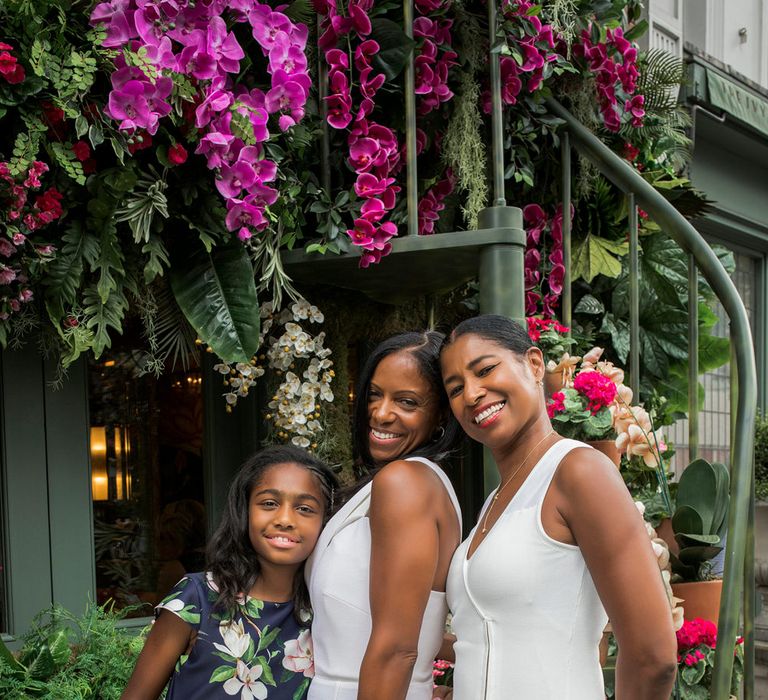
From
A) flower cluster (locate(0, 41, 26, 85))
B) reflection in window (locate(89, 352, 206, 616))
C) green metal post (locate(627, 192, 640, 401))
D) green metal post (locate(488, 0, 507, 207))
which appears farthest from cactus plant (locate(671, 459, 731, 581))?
flower cluster (locate(0, 41, 26, 85))

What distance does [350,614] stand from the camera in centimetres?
203

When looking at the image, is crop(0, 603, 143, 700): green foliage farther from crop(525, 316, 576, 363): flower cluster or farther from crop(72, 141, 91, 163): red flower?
crop(525, 316, 576, 363): flower cluster

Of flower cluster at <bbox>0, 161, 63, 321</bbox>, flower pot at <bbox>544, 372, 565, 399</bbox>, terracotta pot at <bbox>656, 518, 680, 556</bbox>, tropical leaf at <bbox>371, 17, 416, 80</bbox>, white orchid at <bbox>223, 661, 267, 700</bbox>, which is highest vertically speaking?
tropical leaf at <bbox>371, 17, 416, 80</bbox>

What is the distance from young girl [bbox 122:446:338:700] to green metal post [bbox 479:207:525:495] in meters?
0.95

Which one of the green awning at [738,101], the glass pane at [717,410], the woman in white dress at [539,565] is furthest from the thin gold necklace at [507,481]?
the glass pane at [717,410]

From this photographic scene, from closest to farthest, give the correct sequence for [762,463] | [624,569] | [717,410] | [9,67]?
1. [624,569]
2. [9,67]
3. [762,463]
4. [717,410]

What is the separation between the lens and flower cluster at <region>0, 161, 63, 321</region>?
250 cm

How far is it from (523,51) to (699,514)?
6.08 feet

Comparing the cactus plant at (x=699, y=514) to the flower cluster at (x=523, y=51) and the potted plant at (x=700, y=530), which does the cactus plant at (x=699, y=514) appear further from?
the flower cluster at (x=523, y=51)

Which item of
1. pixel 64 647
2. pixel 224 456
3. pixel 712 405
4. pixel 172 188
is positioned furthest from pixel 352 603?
pixel 712 405

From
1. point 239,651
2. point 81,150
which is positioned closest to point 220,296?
point 81,150

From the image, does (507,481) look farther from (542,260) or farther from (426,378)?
(542,260)

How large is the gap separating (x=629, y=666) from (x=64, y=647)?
1.89 meters

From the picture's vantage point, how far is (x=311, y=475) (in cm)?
232
